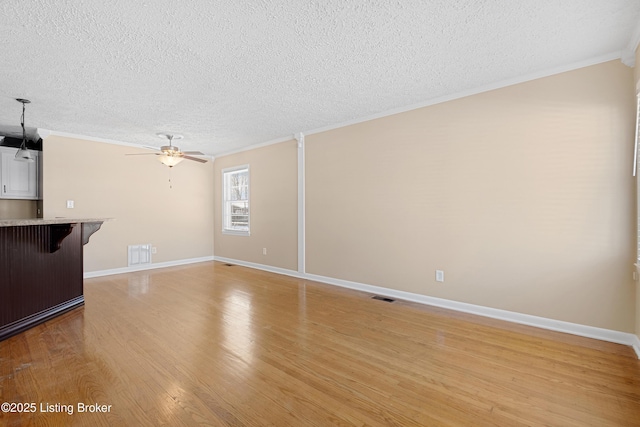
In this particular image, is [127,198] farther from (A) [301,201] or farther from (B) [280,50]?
(B) [280,50]

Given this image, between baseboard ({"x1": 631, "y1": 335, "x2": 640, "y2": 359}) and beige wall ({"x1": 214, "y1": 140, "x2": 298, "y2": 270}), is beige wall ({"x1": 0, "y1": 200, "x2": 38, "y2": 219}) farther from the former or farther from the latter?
baseboard ({"x1": 631, "y1": 335, "x2": 640, "y2": 359})

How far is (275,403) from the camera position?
5.74 feet

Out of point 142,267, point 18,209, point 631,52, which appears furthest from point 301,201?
point 18,209

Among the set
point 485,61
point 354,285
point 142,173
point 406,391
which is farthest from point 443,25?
point 142,173

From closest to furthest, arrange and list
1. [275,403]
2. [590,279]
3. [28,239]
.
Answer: [275,403], [590,279], [28,239]

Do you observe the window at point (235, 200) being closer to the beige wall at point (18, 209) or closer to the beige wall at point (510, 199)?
the beige wall at point (510, 199)

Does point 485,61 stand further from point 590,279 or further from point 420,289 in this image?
point 420,289

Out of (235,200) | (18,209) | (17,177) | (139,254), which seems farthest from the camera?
(235,200)

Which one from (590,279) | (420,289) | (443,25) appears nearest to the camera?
(443,25)

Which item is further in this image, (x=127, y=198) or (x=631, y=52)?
(x=127, y=198)

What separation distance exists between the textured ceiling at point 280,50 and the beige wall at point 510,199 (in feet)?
1.10

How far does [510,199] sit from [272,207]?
12.6 ft

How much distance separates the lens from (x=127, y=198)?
18.3ft

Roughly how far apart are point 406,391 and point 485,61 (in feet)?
9.22
